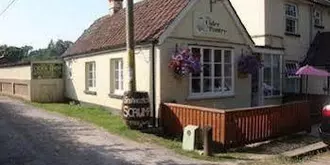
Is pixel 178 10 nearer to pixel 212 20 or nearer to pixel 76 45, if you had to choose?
pixel 212 20

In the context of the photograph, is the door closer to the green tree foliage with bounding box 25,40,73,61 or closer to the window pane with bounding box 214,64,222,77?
the window pane with bounding box 214,64,222,77

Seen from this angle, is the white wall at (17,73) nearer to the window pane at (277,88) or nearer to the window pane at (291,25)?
the window pane at (277,88)

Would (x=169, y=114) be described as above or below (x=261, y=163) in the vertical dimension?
above

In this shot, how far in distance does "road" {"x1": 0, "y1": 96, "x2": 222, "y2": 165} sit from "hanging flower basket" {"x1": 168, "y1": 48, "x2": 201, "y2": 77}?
312 centimetres

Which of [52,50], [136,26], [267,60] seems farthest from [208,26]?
[52,50]

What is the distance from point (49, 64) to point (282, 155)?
49.8 feet

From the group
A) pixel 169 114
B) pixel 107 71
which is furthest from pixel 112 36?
pixel 169 114

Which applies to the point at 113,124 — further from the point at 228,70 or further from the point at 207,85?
the point at 228,70

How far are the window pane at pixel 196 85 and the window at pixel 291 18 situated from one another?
30.2 ft

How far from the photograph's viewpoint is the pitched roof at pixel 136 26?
15.3 meters

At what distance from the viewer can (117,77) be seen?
1780 centimetres

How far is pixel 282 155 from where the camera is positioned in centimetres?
1169

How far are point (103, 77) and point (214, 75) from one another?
15.3 feet

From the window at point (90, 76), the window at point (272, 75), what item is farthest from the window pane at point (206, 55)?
the window at point (90, 76)
